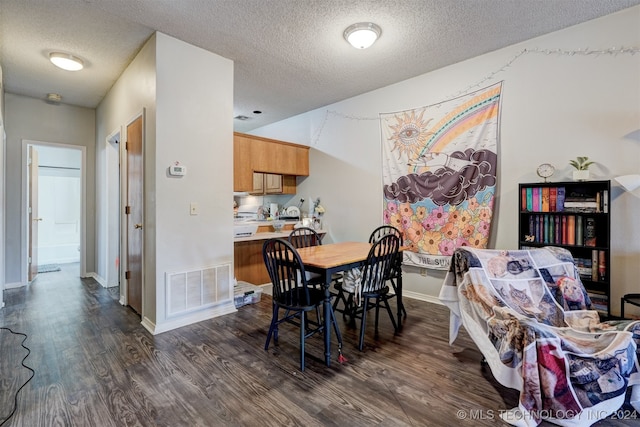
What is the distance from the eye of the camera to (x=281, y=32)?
2775mm

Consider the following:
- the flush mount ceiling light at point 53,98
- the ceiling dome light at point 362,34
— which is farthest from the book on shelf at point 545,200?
the flush mount ceiling light at point 53,98

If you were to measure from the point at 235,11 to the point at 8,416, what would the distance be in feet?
10.2

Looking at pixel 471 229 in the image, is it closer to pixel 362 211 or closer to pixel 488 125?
pixel 488 125

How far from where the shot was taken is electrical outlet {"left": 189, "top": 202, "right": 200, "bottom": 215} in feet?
9.81

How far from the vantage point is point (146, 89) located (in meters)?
2.95

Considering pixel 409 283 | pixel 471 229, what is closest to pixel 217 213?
pixel 409 283

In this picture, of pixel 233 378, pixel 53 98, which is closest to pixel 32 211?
pixel 53 98

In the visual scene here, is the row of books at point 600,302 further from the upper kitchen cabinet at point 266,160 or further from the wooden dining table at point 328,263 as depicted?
the upper kitchen cabinet at point 266,160

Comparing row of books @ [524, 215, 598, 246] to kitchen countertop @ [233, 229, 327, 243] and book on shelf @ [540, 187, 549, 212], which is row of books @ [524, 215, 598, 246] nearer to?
book on shelf @ [540, 187, 549, 212]

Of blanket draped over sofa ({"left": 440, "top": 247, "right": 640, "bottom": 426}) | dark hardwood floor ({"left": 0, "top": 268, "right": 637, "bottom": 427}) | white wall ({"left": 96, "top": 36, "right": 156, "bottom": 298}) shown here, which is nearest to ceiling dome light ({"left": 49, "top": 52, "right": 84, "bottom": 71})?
white wall ({"left": 96, "top": 36, "right": 156, "bottom": 298})

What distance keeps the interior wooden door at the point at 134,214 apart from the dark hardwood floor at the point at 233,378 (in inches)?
14.5

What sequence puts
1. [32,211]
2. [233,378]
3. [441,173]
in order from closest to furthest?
[233,378] → [441,173] → [32,211]

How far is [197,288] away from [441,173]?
299 centimetres

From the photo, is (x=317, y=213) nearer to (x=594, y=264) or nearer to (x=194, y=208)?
(x=194, y=208)
